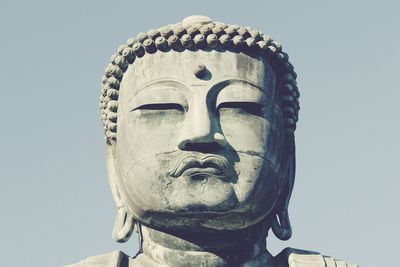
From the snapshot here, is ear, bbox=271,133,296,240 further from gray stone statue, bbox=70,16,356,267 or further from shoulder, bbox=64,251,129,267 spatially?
shoulder, bbox=64,251,129,267

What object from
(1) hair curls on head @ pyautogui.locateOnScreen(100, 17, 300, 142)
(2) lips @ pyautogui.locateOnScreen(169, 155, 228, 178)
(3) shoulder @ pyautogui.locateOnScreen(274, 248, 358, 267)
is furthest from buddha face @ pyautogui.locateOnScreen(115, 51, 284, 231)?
(3) shoulder @ pyautogui.locateOnScreen(274, 248, 358, 267)

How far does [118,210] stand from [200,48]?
236cm

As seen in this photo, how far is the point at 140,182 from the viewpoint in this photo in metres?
18.9

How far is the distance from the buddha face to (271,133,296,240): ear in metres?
0.46

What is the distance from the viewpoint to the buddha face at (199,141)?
61.0 ft

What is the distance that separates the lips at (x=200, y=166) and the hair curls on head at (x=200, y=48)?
153cm

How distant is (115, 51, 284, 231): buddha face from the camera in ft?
61.0

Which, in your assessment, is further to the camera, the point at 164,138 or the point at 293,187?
the point at 293,187

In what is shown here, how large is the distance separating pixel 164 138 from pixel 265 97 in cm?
144

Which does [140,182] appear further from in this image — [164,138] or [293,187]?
[293,187]

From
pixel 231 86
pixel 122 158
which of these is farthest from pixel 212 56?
pixel 122 158

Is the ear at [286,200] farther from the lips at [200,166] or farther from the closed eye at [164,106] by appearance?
the closed eye at [164,106]

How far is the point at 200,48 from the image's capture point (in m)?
19.3

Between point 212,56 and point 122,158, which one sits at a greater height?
point 212,56
